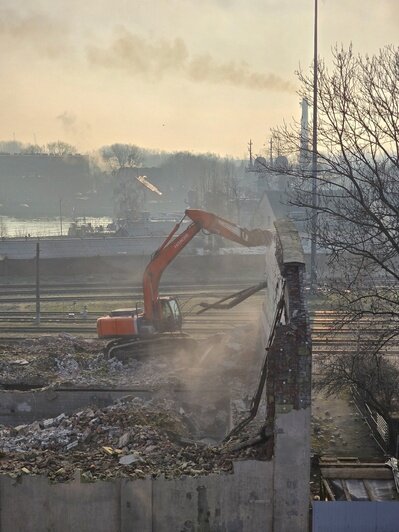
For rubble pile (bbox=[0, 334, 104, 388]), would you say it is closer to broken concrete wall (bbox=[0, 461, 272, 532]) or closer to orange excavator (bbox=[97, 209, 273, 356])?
orange excavator (bbox=[97, 209, 273, 356])

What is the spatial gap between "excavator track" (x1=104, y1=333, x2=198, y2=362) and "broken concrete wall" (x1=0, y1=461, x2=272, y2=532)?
6.83 metres

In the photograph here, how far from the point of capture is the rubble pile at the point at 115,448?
8.27 m

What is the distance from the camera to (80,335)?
20141 mm

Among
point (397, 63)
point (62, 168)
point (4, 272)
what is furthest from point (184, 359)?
point (62, 168)

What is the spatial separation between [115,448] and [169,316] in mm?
6687

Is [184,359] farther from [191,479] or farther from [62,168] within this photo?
[62,168]

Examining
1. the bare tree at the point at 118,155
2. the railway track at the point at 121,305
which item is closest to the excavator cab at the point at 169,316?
the railway track at the point at 121,305

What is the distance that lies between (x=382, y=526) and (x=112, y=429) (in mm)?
4958

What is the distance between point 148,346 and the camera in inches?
594

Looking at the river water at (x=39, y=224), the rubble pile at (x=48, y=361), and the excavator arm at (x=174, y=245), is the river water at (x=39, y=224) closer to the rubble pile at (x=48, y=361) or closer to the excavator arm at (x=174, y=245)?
the rubble pile at (x=48, y=361)

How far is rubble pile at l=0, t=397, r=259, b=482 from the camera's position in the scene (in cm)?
827

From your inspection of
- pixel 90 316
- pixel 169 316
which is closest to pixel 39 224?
pixel 90 316

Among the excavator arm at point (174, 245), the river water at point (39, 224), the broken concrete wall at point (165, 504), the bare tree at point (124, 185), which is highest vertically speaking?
the bare tree at point (124, 185)

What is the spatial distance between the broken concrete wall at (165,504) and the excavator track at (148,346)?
6832 millimetres
